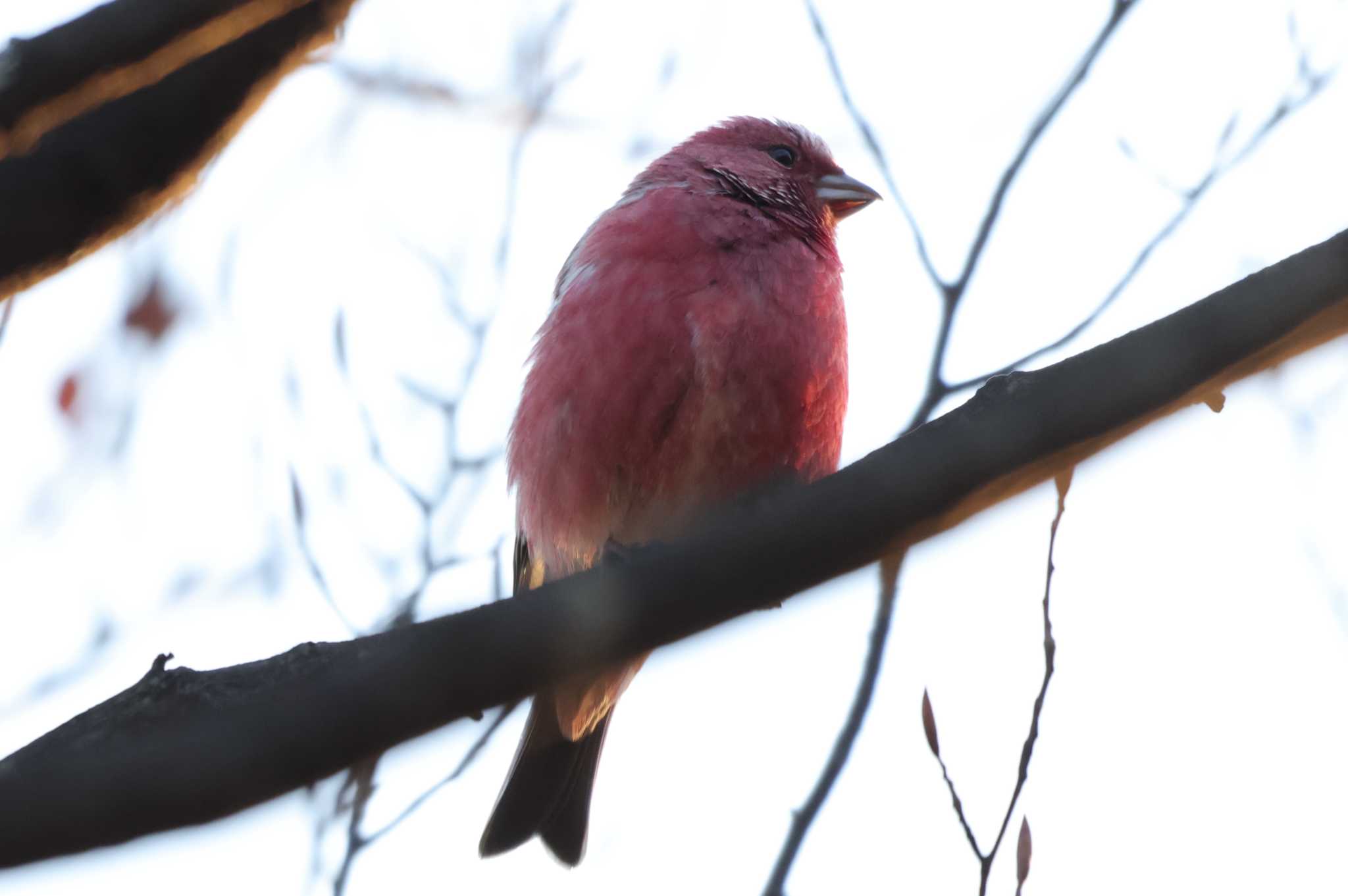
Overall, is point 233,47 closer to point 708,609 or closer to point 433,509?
point 708,609

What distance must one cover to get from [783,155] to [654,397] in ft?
6.26

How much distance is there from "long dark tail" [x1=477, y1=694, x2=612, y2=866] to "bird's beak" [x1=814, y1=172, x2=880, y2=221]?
7.41 ft

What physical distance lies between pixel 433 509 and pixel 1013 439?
3.13 metres

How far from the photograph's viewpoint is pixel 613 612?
2521 mm

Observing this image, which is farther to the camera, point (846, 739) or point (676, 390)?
point (676, 390)

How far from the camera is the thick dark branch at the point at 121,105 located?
7.06 feet

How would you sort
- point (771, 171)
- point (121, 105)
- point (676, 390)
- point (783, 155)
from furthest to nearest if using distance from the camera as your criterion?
point (783, 155), point (771, 171), point (676, 390), point (121, 105)

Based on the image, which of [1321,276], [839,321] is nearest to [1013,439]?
[1321,276]

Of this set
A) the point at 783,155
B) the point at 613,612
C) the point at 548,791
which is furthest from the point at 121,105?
the point at 783,155

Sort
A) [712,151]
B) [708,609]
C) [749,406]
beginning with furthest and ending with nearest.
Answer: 1. [712,151]
2. [749,406]
3. [708,609]

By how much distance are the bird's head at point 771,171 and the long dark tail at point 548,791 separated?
6.64 feet

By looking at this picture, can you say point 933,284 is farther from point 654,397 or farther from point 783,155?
point 783,155

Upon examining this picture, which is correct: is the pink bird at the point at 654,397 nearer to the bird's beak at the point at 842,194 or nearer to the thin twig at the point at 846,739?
the bird's beak at the point at 842,194

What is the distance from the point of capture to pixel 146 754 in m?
2.04
